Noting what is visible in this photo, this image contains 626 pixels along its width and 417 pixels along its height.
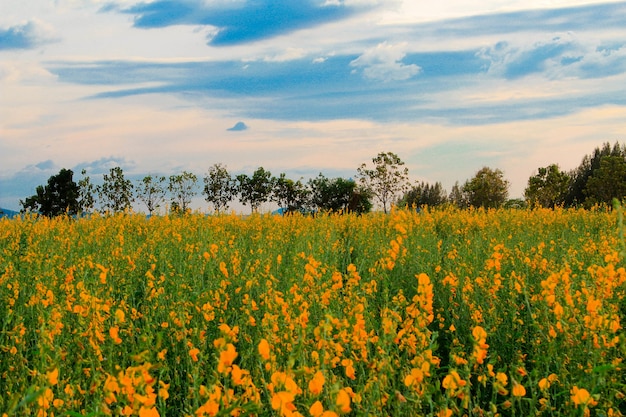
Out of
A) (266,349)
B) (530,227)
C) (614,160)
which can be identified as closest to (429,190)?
(614,160)

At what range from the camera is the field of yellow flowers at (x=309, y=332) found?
1.96m

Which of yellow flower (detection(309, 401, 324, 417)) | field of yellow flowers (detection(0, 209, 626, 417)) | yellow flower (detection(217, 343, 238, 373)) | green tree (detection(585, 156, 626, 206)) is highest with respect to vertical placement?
green tree (detection(585, 156, 626, 206))

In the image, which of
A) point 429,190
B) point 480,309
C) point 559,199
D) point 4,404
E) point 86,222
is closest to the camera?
point 4,404

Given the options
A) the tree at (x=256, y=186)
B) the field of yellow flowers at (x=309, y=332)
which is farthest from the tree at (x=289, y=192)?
the field of yellow flowers at (x=309, y=332)

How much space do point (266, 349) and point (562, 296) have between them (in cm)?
227

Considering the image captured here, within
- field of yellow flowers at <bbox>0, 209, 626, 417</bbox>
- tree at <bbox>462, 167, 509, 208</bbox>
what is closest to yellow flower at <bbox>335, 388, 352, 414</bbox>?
field of yellow flowers at <bbox>0, 209, 626, 417</bbox>

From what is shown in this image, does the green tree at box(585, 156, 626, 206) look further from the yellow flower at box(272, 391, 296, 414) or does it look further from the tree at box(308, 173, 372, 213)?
the yellow flower at box(272, 391, 296, 414)

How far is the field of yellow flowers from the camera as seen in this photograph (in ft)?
6.42

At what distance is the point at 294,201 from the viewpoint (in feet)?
130

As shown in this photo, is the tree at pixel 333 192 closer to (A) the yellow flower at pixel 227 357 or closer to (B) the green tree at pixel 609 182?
(B) the green tree at pixel 609 182

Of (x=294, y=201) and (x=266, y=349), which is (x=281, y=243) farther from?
(x=294, y=201)

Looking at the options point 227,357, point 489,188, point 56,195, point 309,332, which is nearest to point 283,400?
point 227,357

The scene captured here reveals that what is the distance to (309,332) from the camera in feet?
9.29

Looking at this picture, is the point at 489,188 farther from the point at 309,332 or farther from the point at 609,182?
the point at 309,332
